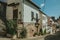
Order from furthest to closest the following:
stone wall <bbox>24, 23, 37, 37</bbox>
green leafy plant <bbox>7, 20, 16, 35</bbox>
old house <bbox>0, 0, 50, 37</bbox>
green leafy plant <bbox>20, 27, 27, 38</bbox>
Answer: stone wall <bbox>24, 23, 37, 37</bbox>, old house <bbox>0, 0, 50, 37</bbox>, green leafy plant <bbox>20, 27, 27, 38</bbox>, green leafy plant <bbox>7, 20, 16, 35</bbox>

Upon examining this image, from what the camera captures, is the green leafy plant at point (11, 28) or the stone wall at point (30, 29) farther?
the stone wall at point (30, 29)

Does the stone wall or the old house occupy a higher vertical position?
the old house

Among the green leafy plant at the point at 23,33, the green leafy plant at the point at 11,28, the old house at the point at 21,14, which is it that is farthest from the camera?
the old house at the point at 21,14

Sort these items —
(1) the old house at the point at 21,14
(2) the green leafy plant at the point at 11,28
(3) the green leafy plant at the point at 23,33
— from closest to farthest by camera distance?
(2) the green leafy plant at the point at 11,28
(3) the green leafy plant at the point at 23,33
(1) the old house at the point at 21,14

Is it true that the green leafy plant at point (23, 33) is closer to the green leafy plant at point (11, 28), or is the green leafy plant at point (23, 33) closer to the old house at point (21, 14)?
the old house at point (21, 14)

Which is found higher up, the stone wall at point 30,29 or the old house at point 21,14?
→ the old house at point 21,14

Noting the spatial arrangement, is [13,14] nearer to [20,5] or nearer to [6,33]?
[20,5]

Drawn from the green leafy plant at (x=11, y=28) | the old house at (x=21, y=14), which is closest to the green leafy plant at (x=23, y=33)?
the old house at (x=21, y=14)


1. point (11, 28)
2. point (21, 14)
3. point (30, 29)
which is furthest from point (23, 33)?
point (21, 14)

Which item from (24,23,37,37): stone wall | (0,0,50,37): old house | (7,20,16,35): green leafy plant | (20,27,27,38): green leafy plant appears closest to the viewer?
(7,20,16,35): green leafy plant

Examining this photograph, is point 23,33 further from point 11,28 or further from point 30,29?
point 30,29

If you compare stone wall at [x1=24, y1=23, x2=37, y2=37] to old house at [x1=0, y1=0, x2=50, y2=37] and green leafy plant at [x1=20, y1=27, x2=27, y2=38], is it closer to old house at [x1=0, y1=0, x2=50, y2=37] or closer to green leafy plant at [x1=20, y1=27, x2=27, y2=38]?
old house at [x1=0, y1=0, x2=50, y2=37]

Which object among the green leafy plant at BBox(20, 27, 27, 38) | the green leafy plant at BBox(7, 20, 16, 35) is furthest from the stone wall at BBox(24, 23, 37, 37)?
the green leafy plant at BBox(7, 20, 16, 35)

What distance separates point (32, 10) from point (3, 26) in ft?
25.3
